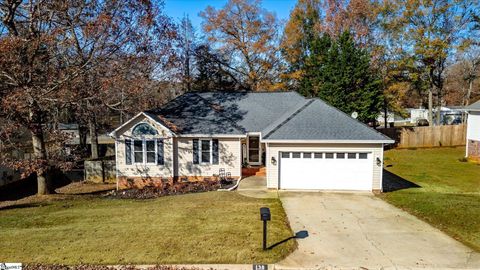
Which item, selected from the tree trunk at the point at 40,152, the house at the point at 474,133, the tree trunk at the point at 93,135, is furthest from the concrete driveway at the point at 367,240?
the tree trunk at the point at 93,135

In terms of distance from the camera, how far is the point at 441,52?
1126 inches

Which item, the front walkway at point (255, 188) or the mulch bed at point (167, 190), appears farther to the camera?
the mulch bed at point (167, 190)

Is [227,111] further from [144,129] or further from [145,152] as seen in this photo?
[145,152]

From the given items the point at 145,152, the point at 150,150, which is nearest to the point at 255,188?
the point at 150,150

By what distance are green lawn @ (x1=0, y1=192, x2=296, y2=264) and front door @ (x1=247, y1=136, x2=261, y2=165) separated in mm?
6479

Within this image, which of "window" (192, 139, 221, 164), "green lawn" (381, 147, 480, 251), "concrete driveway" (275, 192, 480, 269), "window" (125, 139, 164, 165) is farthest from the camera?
"window" (192, 139, 221, 164)

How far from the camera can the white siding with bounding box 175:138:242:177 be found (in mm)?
18266

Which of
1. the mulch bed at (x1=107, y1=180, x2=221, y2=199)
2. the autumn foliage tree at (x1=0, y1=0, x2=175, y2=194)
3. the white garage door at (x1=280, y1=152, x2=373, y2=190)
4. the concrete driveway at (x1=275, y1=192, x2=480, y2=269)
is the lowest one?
the mulch bed at (x1=107, y1=180, x2=221, y2=199)

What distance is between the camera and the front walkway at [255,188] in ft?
47.2

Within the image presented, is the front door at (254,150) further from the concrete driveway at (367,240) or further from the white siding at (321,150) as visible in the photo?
the concrete driveway at (367,240)

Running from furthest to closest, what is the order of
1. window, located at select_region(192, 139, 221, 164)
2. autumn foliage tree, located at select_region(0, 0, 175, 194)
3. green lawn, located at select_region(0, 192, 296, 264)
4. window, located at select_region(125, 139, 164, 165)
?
window, located at select_region(192, 139, 221, 164)
window, located at select_region(125, 139, 164, 165)
autumn foliage tree, located at select_region(0, 0, 175, 194)
green lawn, located at select_region(0, 192, 296, 264)

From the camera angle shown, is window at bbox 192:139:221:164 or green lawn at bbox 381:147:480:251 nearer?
green lawn at bbox 381:147:480:251

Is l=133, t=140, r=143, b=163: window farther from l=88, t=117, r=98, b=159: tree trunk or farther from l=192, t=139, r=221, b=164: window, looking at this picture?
l=88, t=117, r=98, b=159: tree trunk

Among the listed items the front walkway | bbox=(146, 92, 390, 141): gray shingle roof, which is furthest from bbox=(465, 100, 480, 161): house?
the front walkway
